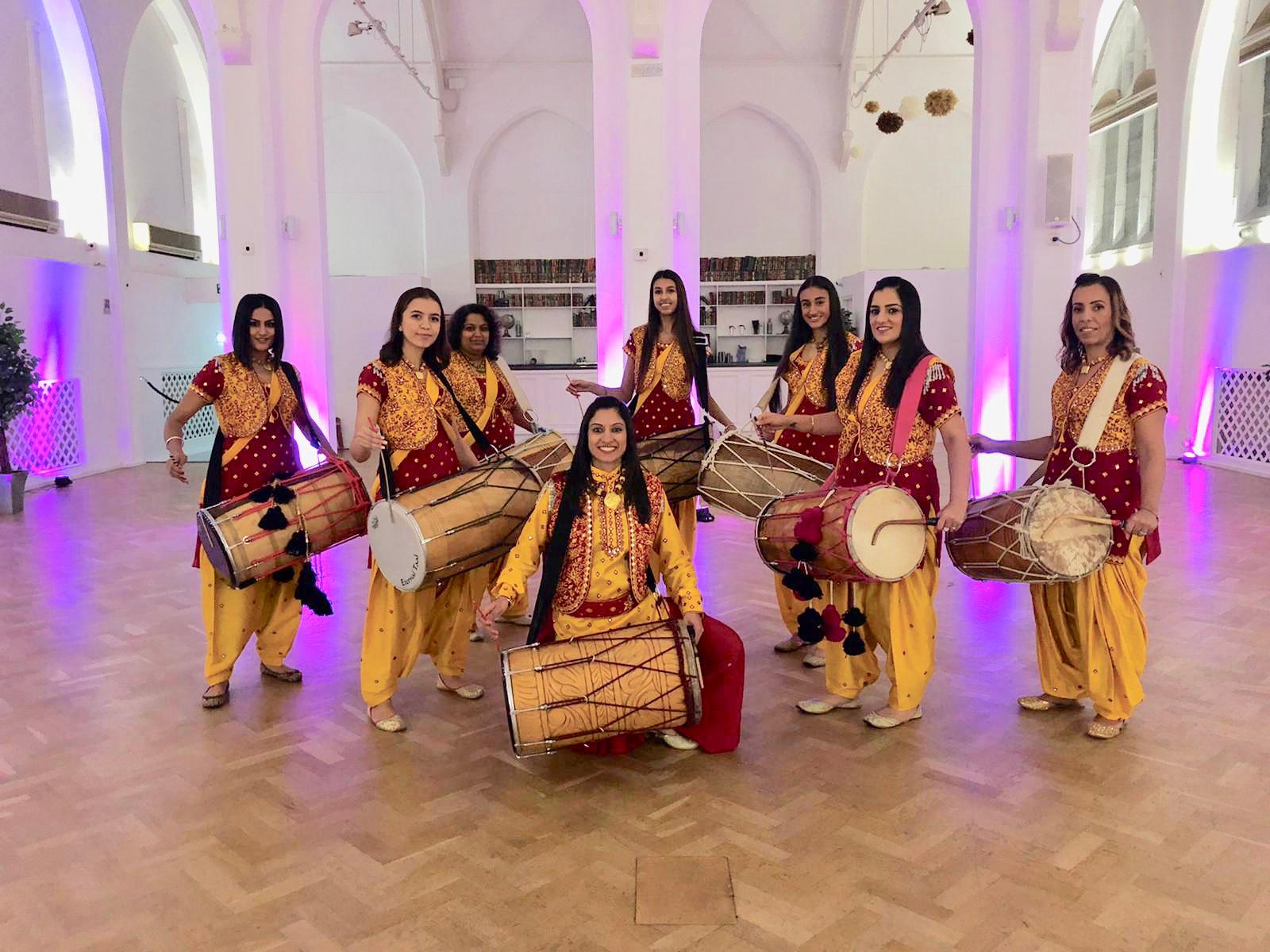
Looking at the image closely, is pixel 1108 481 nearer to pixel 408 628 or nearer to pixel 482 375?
pixel 408 628

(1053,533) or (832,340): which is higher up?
(832,340)

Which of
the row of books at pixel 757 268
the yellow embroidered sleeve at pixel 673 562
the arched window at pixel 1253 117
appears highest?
the arched window at pixel 1253 117

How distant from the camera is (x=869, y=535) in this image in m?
2.93

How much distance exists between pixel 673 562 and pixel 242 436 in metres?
1.68

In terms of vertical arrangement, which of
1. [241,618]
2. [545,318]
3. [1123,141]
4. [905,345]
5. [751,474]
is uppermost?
[1123,141]

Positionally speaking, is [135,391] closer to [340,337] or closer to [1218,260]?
[340,337]

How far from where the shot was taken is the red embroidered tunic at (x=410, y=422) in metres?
3.32

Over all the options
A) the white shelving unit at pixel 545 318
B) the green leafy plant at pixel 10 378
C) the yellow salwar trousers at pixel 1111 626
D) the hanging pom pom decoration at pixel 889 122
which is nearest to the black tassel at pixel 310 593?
the yellow salwar trousers at pixel 1111 626

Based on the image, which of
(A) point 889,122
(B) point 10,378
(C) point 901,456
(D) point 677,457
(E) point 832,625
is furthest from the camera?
(A) point 889,122

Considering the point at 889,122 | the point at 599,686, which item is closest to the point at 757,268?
the point at 889,122

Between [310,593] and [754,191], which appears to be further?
[754,191]

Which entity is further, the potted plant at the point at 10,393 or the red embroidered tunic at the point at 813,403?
the potted plant at the point at 10,393

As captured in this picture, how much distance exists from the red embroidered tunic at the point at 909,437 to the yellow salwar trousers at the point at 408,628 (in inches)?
56.2

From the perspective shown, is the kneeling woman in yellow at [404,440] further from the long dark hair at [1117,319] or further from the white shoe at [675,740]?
the long dark hair at [1117,319]
